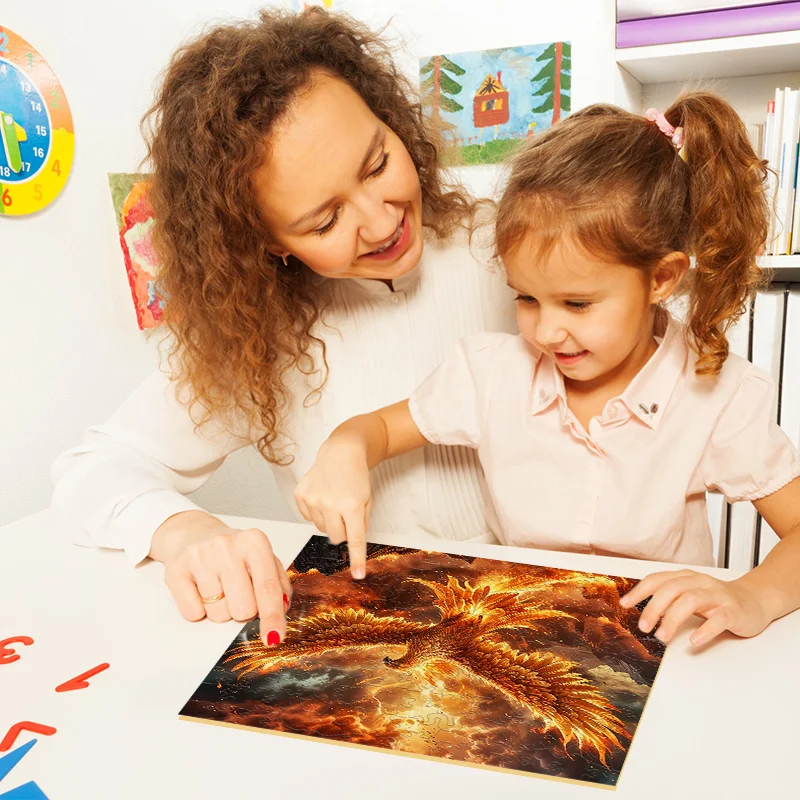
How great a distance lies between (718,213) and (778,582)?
0.40 metres

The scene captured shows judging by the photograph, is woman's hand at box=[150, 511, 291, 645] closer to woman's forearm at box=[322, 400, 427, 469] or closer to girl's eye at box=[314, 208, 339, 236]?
woman's forearm at box=[322, 400, 427, 469]

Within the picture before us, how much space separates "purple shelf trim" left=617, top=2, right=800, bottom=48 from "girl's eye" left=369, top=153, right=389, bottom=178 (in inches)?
33.4

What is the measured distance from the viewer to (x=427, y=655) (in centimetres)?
65

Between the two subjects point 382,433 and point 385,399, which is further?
point 385,399

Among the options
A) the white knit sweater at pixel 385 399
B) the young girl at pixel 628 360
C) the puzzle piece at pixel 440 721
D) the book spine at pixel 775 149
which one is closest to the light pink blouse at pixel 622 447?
the young girl at pixel 628 360

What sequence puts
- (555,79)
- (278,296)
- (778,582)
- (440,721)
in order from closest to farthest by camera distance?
(440,721), (778,582), (278,296), (555,79)

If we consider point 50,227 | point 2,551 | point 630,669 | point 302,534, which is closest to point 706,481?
point 630,669

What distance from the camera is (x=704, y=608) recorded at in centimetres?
65

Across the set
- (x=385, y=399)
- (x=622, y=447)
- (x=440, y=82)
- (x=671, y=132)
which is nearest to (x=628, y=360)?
(x=622, y=447)

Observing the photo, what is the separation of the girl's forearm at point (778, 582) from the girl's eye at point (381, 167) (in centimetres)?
58

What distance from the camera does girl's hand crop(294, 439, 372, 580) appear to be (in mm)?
801

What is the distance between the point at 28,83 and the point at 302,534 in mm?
800

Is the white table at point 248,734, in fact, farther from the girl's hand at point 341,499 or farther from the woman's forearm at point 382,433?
the woman's forearm at point 382,433

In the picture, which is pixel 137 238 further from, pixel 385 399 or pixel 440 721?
pixel 440 721
